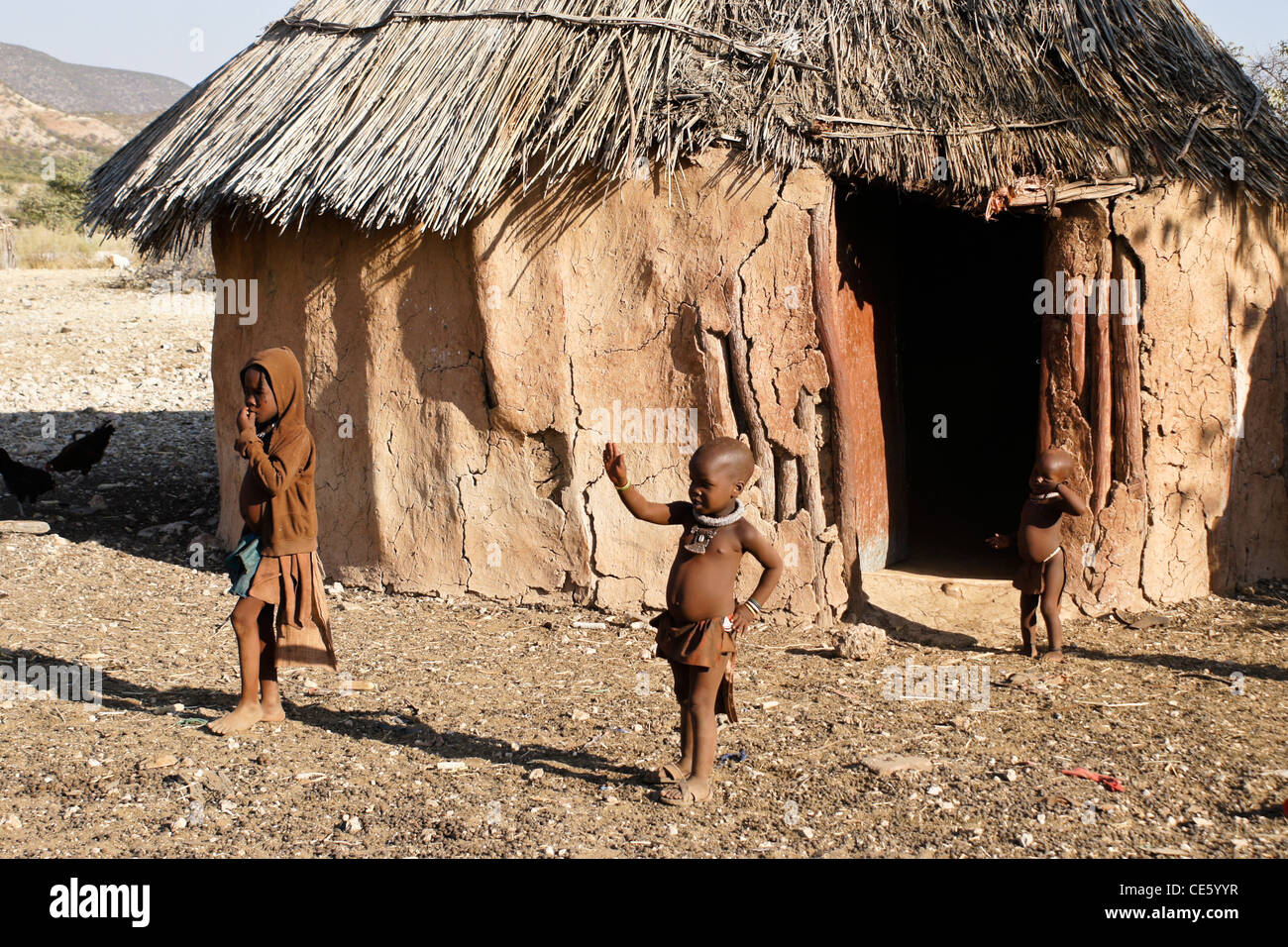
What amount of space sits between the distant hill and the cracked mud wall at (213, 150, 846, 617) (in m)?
81.9

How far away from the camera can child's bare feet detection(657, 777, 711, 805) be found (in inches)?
137

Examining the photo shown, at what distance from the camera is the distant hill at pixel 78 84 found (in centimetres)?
8425

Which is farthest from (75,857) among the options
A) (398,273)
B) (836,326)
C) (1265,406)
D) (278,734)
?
(1265,406)

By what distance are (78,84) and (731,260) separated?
105 metres

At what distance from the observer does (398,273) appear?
5777 millimetres

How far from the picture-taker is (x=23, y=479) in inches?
293

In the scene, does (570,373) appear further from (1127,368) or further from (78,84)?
(78,84)

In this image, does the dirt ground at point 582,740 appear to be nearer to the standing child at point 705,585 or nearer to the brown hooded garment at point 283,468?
the standing child at point 705,585

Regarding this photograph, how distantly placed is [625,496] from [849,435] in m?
2.39

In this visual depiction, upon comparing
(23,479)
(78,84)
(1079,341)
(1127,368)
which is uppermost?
(78,84)

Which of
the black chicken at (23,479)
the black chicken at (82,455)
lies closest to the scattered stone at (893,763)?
the black chicken at (23,479)

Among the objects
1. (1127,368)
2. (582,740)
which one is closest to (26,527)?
(582,740)

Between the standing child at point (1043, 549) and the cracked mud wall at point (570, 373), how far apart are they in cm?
87

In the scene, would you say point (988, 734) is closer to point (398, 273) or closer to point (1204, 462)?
point (1204, 462)
